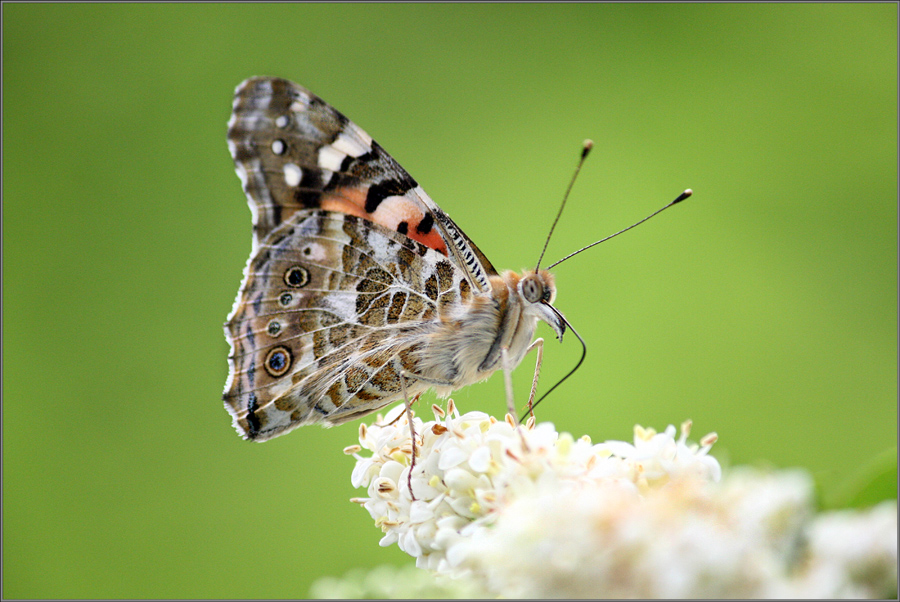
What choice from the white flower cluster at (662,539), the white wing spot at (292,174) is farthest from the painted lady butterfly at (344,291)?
the white flower cluster at (662,539)

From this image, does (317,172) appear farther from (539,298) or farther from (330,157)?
(539,298)

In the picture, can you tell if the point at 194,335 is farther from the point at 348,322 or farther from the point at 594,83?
the point at 594,83

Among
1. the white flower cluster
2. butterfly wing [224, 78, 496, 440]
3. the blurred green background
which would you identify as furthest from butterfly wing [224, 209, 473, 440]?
the blurred green background

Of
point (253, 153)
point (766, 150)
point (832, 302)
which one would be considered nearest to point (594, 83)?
point (766, 150)

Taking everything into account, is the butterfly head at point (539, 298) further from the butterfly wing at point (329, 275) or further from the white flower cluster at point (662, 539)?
the white flower cluster at point (662, 539)

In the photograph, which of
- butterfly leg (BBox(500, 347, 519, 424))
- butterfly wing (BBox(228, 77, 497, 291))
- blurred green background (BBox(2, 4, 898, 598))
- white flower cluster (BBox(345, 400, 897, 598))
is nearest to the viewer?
white flower cluster (BBox(345, 400, 897, 598))

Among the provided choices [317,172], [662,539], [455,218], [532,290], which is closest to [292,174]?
[317,172]

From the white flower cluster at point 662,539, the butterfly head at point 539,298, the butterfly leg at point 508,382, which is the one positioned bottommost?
the white flower cluster at point 662,539

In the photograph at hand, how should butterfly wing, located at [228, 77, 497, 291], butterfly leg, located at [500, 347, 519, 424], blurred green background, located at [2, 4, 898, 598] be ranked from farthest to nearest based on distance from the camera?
blurred green background, located at [2, 4, 898, 598], butterfly wing, located at [228, 77, 497, 291], butterfly leg, located at [500, 347, 519, 424]

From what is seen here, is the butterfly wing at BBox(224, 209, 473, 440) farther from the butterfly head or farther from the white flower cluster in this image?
the white flower cluster
